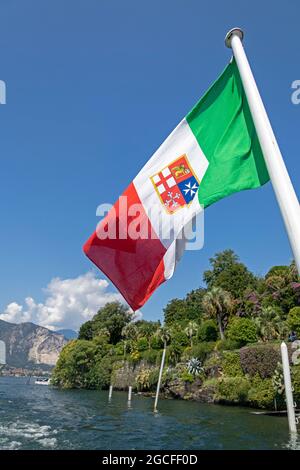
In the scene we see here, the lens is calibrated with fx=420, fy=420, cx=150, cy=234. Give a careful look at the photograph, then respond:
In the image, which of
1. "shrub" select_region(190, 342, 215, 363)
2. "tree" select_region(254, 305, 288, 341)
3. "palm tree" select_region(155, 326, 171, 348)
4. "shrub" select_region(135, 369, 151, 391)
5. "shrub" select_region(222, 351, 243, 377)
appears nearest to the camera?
"shrub" select_region(222, 351, 243, 377)

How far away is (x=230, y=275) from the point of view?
9031 centimetres

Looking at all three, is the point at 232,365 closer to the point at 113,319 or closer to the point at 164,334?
the point at 164,334

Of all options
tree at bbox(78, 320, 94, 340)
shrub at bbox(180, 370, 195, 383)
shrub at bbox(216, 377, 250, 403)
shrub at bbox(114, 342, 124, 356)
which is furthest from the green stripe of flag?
tree at bbox(78, 320, 94, 340)

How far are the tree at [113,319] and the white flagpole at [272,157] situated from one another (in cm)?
10882

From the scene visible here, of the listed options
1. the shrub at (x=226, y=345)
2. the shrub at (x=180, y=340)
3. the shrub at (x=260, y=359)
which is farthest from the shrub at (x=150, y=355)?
the shrub at (x=260, y=359)

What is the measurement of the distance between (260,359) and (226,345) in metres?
11.0

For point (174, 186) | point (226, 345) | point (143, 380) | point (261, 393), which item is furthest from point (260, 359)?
point (174, 186)

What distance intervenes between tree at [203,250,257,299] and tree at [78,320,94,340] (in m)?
43.6

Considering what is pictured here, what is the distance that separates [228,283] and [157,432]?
62594mm

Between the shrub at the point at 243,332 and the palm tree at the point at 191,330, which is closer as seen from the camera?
the shrub at the point at 243,332

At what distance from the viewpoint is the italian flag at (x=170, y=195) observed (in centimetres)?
775

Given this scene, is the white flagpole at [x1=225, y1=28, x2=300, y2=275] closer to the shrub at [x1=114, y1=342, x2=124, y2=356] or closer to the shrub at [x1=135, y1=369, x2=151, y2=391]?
the shrub at [x1=135, y1=369, x2=151, y2=391]

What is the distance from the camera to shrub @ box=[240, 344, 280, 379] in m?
47.7

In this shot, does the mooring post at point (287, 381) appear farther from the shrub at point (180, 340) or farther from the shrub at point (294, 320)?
the shrub at point (180, 340)
